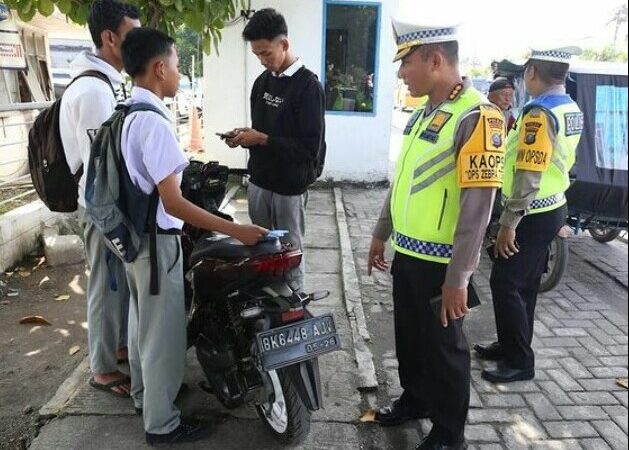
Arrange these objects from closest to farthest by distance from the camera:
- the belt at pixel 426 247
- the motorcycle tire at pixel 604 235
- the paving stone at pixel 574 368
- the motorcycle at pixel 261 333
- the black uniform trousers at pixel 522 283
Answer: the belt at pixel 426 247 → the motorcycle at pixel 261 333 → the black uniform trousers at pixel 522 283 → the paving stone at pixel 574 368 → the motorcycle tire at pixel 604 235

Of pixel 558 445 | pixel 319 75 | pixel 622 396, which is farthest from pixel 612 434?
pixel 319 75

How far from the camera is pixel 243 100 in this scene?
8070mm

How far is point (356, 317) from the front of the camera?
159 inches

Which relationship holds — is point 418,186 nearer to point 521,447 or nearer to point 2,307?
point 521,447

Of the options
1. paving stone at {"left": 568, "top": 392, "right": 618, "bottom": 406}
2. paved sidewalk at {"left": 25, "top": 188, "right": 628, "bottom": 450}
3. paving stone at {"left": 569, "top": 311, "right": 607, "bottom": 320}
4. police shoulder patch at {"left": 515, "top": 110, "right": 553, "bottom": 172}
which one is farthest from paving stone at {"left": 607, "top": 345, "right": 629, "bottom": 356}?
police shoulder patch at {"left": 515, "top": 110, "right": 553, "bottom": 172}

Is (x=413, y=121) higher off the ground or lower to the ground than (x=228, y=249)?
higher

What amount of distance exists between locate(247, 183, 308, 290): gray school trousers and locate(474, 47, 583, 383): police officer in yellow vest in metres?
1.31

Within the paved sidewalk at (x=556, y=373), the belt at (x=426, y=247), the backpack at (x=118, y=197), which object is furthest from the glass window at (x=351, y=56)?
the backpack at (x=118, y=197)

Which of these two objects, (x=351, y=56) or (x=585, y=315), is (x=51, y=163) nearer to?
(x=585, y=315)

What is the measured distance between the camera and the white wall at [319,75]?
7820mm

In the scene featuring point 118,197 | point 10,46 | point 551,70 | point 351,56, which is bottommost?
point 118,197

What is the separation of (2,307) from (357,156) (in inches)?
218

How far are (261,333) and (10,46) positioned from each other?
5.26 metres

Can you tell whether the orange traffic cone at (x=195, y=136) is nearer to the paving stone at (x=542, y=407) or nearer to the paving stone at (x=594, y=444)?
the paving stone at (x=542, y=407)
